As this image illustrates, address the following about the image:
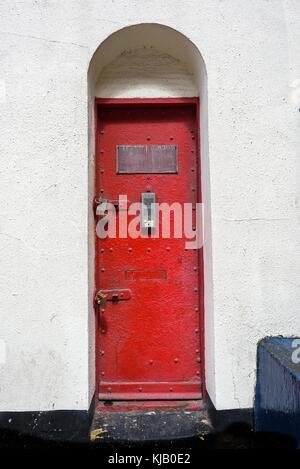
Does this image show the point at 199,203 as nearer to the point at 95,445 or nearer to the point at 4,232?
the point at 4,232

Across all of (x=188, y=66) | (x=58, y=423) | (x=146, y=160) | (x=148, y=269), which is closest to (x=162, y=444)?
(x=58, y=423)

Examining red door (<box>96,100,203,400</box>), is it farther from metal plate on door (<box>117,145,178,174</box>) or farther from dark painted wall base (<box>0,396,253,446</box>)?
dark painted wall base (<box>0,396,253,446</box>)

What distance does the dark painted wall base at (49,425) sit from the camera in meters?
2.86

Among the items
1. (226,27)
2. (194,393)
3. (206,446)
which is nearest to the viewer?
(206,446)

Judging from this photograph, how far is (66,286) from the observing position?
2.93 m

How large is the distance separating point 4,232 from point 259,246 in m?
1.94

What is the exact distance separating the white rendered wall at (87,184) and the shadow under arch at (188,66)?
49mm

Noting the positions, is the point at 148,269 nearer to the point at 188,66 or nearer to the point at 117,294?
the point at 117,294

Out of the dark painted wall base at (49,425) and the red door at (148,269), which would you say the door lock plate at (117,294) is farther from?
the dark painted wall base at (49,425)

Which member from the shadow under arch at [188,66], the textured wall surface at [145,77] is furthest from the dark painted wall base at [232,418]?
the textured wall surface at [145,77]

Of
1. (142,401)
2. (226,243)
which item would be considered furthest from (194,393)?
(226,243)

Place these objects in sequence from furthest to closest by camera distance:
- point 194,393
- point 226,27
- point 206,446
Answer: point 194,393 → point 226,27 → point 206,446

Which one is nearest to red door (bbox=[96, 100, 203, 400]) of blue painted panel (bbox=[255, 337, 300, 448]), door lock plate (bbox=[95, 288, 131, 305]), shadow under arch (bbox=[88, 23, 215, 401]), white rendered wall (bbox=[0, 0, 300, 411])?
door lock plate (bbox=[95, 288, 131, 305])

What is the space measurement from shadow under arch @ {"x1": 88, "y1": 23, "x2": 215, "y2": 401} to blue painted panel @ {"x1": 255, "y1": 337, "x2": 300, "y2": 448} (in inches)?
14.1
